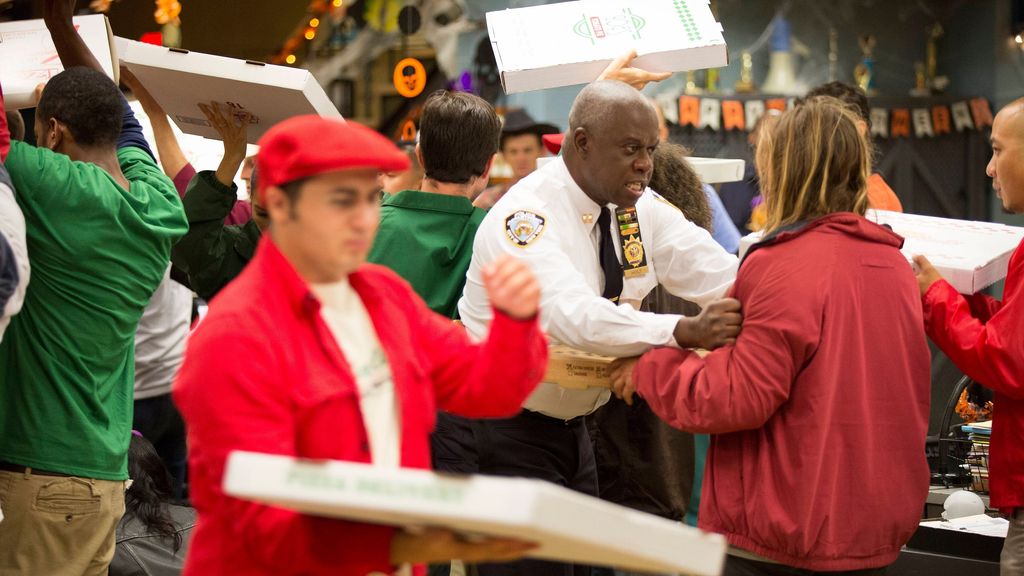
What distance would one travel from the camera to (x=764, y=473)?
2830mm

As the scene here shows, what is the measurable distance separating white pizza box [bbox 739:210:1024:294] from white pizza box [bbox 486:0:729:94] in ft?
2.08

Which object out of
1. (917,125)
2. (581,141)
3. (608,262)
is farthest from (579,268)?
(917,125)

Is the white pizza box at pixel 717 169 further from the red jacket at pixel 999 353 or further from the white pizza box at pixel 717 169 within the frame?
the red jacket at pixel 999 353

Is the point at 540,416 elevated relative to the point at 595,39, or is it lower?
lower

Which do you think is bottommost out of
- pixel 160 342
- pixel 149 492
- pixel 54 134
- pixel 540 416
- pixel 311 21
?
pixel 149 492

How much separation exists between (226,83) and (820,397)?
2.04 metres

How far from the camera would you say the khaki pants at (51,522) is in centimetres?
312

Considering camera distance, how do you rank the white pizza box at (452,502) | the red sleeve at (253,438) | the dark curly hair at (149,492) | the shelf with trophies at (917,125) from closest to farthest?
the white pizza box at (452,502) < the red sleeve at (253,438) < the dark curly hair at (149,492) < the shelf with trophies at (917,125)

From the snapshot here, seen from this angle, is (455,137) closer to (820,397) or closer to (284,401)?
(820,397)

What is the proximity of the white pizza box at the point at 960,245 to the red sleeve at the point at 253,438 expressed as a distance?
1.74 m

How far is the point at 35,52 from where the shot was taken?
3.86 metres

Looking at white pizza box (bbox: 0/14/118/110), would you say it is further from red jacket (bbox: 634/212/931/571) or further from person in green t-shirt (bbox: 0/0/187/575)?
red jacket (bbox: 634/212/931/571)

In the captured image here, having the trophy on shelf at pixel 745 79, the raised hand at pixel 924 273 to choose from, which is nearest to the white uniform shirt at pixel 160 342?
the raised hand at pixel 924 273

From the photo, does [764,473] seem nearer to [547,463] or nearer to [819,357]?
[819,357]
